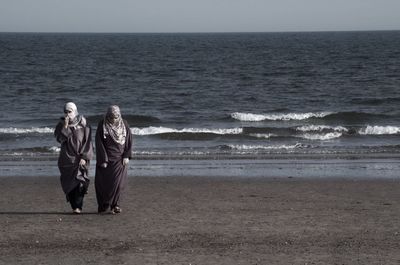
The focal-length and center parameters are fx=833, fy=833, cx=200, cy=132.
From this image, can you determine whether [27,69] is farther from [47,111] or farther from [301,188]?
[301,188]

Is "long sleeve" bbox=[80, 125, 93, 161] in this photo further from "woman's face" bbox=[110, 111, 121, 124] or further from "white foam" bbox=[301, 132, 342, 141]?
"white foam" bbox=[301, 132, 342, 141]

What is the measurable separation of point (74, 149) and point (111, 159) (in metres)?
0.47

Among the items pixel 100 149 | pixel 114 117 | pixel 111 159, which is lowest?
pixel 111 159

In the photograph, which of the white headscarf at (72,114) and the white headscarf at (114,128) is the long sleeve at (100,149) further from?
the white headscarf at (72,114)

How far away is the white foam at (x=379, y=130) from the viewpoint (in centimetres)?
2238

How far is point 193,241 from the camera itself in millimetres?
8453

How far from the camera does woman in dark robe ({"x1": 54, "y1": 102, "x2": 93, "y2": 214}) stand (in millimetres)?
9852

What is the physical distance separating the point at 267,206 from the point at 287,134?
38.8ft

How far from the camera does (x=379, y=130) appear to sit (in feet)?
74.4

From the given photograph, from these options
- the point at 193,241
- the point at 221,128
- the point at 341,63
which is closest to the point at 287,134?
the point at 221,128

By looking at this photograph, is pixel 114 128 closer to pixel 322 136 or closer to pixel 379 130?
pixel 322 136

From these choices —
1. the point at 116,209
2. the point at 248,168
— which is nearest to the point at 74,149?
the point at 116,209

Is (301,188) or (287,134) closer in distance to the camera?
(301,188)

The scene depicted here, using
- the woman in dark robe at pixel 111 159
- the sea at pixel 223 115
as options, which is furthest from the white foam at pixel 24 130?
the woman in dark robe at pixel 111 159
